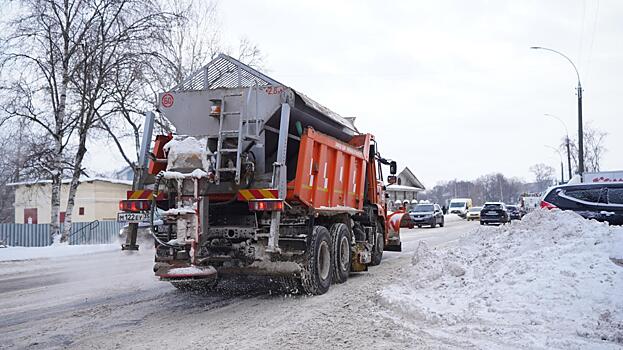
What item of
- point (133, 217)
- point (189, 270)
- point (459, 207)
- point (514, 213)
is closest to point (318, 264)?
point (189, 270)

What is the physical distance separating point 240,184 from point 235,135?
2.37ft

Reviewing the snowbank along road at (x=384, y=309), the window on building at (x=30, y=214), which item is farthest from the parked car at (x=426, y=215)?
the window on building at (x=30, y=214)

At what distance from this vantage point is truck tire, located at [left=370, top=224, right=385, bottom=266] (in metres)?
12.7

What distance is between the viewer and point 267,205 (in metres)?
7.58

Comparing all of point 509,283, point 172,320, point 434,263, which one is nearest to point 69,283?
point 172,320

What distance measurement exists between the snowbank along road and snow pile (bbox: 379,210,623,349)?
0.06ft

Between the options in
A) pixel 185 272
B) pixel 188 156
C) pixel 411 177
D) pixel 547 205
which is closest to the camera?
pixel 185 272

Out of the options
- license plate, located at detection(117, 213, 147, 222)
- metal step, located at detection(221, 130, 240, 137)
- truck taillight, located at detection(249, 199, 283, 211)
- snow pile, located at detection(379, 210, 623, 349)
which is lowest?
snow pile, located at detection(379, 210, 623, 349)

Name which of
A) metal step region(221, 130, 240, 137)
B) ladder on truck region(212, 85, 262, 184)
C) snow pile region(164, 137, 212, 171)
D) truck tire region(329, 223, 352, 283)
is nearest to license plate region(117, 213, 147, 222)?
snow pile region(164, 137, 212, 171)

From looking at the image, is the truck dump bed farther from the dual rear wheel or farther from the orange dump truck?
the dual rear wheel

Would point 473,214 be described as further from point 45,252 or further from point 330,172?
point 330,172

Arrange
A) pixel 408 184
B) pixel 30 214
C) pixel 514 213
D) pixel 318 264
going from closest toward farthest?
pixel 318 264 < pixel 514 213 < pixel 30 214 < pixel 408 184

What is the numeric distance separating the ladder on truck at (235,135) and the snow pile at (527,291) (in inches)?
113

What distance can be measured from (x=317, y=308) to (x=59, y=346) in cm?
331
